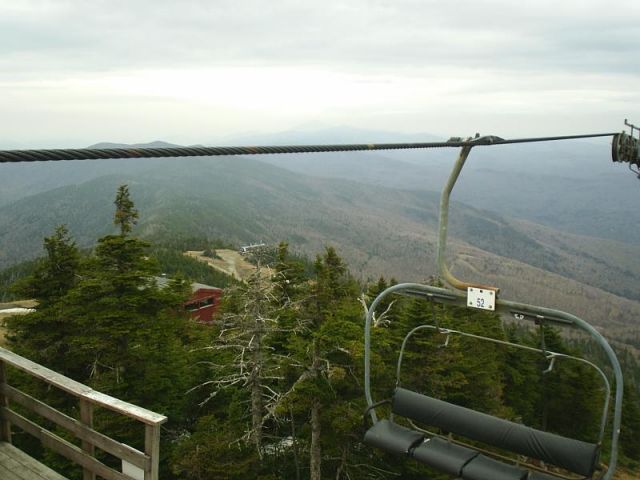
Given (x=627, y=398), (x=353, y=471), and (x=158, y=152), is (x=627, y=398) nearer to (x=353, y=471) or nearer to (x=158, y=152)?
(x=353, y=471)

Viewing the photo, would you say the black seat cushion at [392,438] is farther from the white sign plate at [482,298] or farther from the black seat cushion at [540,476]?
the white sign plate at [482,298]

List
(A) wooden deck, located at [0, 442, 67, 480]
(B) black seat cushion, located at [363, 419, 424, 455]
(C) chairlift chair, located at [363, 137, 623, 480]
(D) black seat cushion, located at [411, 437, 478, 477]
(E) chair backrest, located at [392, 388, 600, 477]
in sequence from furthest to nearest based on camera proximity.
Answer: (B) black seat cushion, located at [363, 419, 424, 455] → (D) black seat cushion, located at [411, 437, 478, 477] → (E) chair backrest, located at [392, 388, 600, 477] → (C) chairlift chair, located at [363, 137, 623, 480] → (A) wooden deck, located at [0, 442, 67, 480]

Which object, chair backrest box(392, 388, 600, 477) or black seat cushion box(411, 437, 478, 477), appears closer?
chair backrest box(392, 388, 600, 477)

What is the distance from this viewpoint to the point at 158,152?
10.1ft

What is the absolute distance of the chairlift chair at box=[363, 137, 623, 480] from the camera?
481 cm

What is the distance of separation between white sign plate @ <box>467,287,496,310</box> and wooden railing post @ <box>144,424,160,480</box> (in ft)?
10.1

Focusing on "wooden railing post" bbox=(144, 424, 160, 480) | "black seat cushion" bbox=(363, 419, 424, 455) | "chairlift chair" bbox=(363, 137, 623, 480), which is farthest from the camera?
"black seat cushion" bbox=(363, 419, 424, 455)

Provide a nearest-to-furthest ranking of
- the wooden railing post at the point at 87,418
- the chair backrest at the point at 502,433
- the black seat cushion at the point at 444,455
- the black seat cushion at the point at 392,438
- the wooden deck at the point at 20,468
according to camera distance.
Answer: the wooden railing post at the point at 87,418
the wooden deck at the point at 20,468
the chair backrest at the point at 502,433
the black seat cushion at the point at 444,455
the black seat cushion at the point at 392,438

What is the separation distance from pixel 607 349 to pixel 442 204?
1880mm

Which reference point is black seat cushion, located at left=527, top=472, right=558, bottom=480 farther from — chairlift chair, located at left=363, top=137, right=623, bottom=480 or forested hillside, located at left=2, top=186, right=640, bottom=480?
forested hillside, located at left=2, top=186, right=640, bottom=480

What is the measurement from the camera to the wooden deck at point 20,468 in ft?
14.7

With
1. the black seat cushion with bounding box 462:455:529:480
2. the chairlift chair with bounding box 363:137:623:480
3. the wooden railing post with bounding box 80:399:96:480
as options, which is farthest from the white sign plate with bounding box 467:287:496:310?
the wooden railing post with bounding box 80:399:96:480

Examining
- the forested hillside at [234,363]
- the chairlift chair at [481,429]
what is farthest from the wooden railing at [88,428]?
the forested hillside at [234,363]

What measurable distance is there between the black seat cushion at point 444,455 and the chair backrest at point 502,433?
6.7 inches
